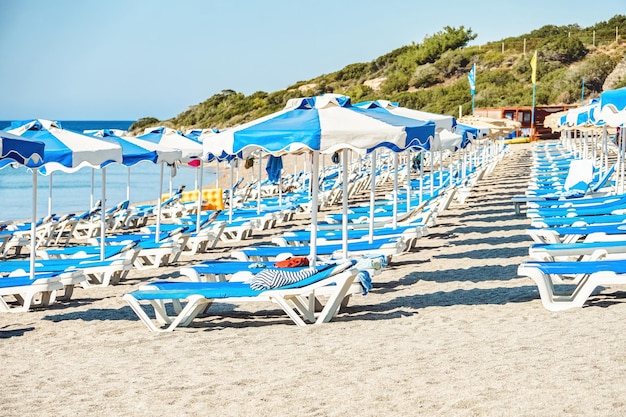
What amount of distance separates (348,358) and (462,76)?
68932mm

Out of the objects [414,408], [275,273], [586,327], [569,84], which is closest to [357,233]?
[275,273]

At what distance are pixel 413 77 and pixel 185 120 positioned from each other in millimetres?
25090

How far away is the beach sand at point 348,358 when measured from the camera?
4457 mm

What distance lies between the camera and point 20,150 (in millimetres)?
6777

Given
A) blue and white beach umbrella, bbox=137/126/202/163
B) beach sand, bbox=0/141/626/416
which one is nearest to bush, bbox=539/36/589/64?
blue and white beach umbrella, bbox=137/126/202/163

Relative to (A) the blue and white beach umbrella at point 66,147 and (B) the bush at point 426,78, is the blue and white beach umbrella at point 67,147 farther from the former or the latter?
(B) the bush at point 426,78

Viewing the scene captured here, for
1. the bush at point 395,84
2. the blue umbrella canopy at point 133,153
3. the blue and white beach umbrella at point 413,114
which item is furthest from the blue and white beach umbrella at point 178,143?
the bush at point 395,84

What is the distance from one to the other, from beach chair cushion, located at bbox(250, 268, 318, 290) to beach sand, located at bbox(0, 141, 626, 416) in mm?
314

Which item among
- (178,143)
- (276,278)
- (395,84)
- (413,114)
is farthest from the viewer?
(395,84)

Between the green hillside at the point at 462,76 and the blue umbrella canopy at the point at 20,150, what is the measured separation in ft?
155

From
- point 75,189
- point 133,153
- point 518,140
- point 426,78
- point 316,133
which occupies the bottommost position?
point 75,189

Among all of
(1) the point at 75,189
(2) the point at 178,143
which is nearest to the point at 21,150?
(2) the point at 178,143

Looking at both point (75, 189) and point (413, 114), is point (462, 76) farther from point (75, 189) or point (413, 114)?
point (413, 114)

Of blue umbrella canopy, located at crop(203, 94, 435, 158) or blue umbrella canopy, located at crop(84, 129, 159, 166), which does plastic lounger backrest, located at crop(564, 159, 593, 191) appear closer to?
blue umbrella canopy, located at crop(84, 129, 159, 166)
